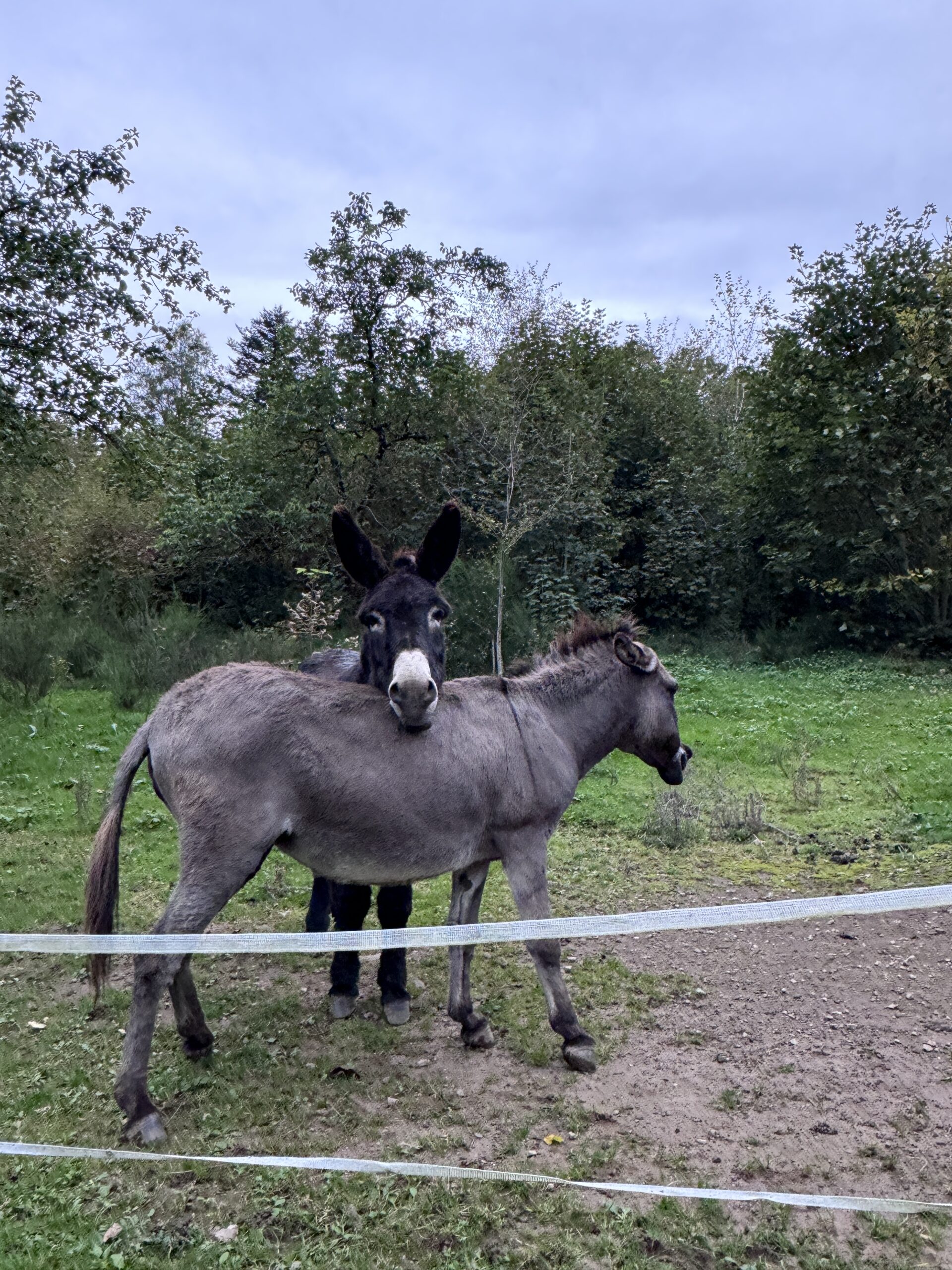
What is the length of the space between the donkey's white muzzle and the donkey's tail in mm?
1035

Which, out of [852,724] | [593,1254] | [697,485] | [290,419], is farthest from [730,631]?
[593,1254]

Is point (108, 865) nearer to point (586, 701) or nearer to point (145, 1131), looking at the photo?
point (145, 1131)

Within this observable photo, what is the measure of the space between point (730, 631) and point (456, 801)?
18.4 meters

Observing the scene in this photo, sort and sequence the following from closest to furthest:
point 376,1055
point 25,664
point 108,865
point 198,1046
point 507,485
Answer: point 108,865, point 198,1046, point 376,1055, point 25,664, point 507,485

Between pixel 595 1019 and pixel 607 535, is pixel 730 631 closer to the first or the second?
pixel 607 535

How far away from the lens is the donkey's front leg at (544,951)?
3953 mm

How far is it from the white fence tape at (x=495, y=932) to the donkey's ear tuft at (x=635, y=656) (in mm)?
1846

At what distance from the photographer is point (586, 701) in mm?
4434

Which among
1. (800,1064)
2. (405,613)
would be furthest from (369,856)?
(800,1064)

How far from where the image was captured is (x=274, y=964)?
5.25 m

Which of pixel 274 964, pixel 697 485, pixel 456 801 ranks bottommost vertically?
pixel 274 964

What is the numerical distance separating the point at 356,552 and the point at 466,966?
2058 millimetres

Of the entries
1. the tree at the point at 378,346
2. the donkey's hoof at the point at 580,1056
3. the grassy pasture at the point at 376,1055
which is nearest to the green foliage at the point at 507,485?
the tree at the point at 378,346

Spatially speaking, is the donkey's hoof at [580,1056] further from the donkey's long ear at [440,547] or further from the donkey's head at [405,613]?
the donkey's long ear at [440,547]
